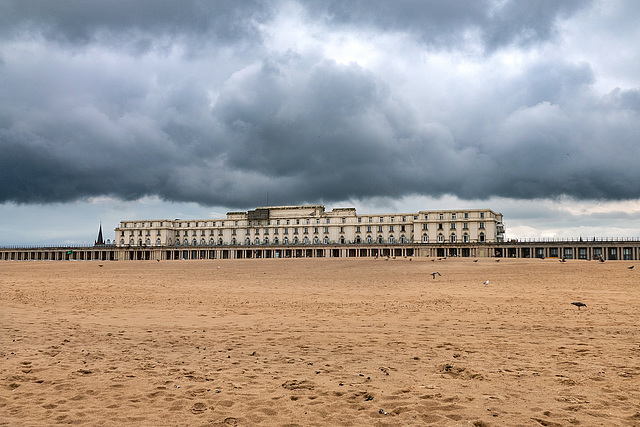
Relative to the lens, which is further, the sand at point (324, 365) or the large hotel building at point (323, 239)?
the large hotel building at point (323, 239)

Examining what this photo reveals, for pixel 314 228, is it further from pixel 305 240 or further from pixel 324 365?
pixel 324 365

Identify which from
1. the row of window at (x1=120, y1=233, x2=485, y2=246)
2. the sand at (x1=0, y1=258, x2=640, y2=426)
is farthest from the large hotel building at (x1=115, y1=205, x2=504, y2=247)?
the sand at (x1=0, y1=258, x2=640, y2=426)

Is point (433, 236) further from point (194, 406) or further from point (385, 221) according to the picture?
point (194, 406)

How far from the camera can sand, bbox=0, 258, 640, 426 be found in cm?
657

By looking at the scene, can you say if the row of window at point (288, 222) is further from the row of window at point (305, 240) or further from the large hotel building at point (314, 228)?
the row of window at point (305, 240)

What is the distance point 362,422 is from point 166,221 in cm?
14548

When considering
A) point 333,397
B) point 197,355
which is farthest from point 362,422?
point 197,355

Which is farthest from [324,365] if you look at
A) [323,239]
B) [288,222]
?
[288,222]

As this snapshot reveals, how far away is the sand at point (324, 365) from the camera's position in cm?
657

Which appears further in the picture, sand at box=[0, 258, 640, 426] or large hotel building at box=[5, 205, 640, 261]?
large hotel building at box=[5, 205, 640, 261]

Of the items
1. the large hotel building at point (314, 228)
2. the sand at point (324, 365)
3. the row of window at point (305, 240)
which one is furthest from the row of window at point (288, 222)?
the sand at point (324, 365)

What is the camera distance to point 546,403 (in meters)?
6.82

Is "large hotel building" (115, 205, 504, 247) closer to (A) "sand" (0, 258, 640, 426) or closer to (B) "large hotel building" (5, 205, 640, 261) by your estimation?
(B) "large hotel building" (5, 205, 640, 261)

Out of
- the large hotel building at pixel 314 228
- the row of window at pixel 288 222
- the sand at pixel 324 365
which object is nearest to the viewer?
the sand at pixel 324 365
